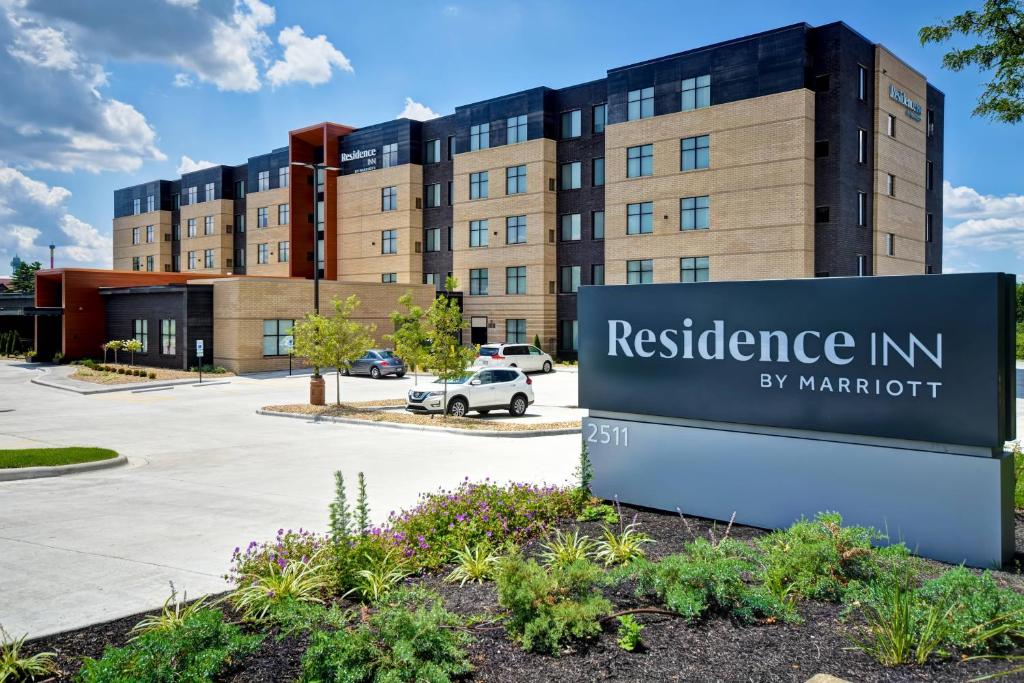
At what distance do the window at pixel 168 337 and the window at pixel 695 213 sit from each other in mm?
29843

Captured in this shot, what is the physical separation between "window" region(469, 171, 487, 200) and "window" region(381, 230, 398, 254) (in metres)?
8.30

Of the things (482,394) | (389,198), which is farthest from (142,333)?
(482,394)

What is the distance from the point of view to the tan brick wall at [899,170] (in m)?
41.9

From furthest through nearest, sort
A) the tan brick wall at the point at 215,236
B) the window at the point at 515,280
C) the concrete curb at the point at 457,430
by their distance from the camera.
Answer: the tan brick wall at the point at 215,236 → the window at the point at 515,280 → the concrete curb at the point at 457,430

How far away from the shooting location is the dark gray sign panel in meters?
7.68

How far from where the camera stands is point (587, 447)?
1042 centimetres

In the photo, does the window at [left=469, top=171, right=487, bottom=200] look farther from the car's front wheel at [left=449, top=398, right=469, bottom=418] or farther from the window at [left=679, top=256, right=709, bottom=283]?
the car's front wheel at [left=449, top=398, right=469, bottom=418]

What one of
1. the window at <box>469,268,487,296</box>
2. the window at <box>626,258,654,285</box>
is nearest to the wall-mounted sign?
the window at <box>626,258,654,285</box>

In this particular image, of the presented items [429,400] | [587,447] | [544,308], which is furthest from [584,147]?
[587,447]

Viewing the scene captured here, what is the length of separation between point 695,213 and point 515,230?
13.9 meters

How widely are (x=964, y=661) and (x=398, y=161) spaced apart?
2283 inches

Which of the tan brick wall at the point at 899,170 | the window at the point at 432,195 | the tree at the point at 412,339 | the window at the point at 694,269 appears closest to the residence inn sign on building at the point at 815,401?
the tree at the point at 412,339

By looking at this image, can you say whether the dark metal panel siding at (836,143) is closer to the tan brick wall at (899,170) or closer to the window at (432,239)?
the tan brick wall at (899,170)

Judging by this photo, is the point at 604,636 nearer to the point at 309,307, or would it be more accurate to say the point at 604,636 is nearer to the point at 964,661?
the point at 964,661
